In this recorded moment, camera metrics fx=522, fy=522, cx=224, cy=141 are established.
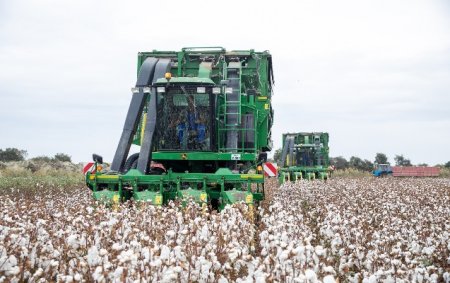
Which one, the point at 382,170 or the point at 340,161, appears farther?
the point at 340,161

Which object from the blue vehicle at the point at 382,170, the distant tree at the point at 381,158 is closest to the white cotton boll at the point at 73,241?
the blue vehicle at the point at 382,170

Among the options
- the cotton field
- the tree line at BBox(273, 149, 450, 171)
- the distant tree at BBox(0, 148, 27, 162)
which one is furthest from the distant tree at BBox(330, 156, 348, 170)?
the cotton field

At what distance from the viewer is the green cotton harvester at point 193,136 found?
11.5 metres

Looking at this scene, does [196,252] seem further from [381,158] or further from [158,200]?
[381,158]

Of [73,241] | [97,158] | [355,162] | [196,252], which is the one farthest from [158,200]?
[355,162]

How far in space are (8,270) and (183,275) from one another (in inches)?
50.4

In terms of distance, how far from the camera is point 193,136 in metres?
12.2

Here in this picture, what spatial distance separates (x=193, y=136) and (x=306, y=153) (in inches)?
860

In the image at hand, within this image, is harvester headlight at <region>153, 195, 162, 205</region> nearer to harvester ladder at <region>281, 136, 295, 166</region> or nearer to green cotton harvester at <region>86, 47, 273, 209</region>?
green cotton harvester at <region>86, 47, 273, 209</region>

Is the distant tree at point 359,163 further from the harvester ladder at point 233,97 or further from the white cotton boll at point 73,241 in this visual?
the white cotton boll at point 73,241

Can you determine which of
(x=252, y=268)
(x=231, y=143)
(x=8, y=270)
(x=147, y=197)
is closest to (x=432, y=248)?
(x=252, y=268)

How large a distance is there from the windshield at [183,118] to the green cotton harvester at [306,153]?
1974 centimetres

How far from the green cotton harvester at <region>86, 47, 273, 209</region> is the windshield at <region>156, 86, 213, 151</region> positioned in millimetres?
23

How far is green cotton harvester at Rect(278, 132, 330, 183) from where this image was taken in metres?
31.8
